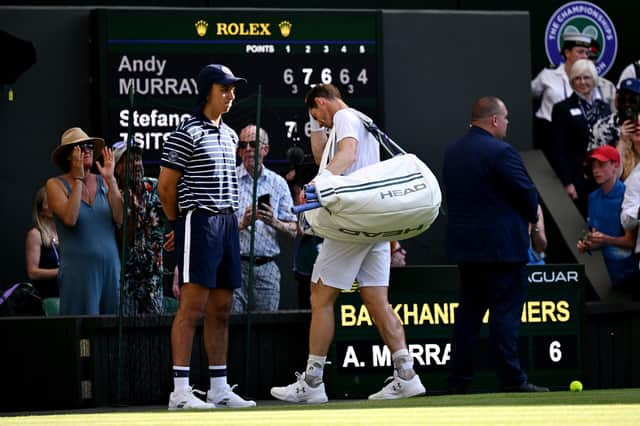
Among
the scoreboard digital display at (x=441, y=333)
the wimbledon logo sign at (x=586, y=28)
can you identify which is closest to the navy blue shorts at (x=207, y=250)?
the scoreboard digital display at (x=441, y=333)

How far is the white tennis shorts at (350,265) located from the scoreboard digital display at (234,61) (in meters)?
4.00

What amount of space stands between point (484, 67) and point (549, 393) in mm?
5674

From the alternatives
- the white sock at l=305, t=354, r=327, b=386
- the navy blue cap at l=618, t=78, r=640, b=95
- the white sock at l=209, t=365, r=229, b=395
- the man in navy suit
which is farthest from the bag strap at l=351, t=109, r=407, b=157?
the navy blue cap at l=618, t=78, r=640, b=95

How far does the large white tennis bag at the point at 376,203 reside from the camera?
9578mm

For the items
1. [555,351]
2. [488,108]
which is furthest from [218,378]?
[555,351]

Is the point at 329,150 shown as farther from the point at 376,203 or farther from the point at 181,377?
the point at 181,377

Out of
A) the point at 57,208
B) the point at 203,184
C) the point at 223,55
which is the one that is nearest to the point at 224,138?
the point at 203,184

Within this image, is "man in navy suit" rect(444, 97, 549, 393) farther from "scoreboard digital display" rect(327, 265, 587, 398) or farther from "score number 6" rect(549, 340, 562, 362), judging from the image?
"score number 6" rect(549, 340, 562, 362)

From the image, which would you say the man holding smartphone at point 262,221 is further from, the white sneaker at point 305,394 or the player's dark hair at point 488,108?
the player's dark hair at point 488,108

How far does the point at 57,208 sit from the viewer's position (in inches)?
432

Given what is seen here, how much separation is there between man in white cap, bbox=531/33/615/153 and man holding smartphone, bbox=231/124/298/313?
A: 3.93 metres

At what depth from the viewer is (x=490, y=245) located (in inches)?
397

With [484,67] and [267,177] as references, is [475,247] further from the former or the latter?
[484,67]

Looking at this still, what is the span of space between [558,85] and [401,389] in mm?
6025
